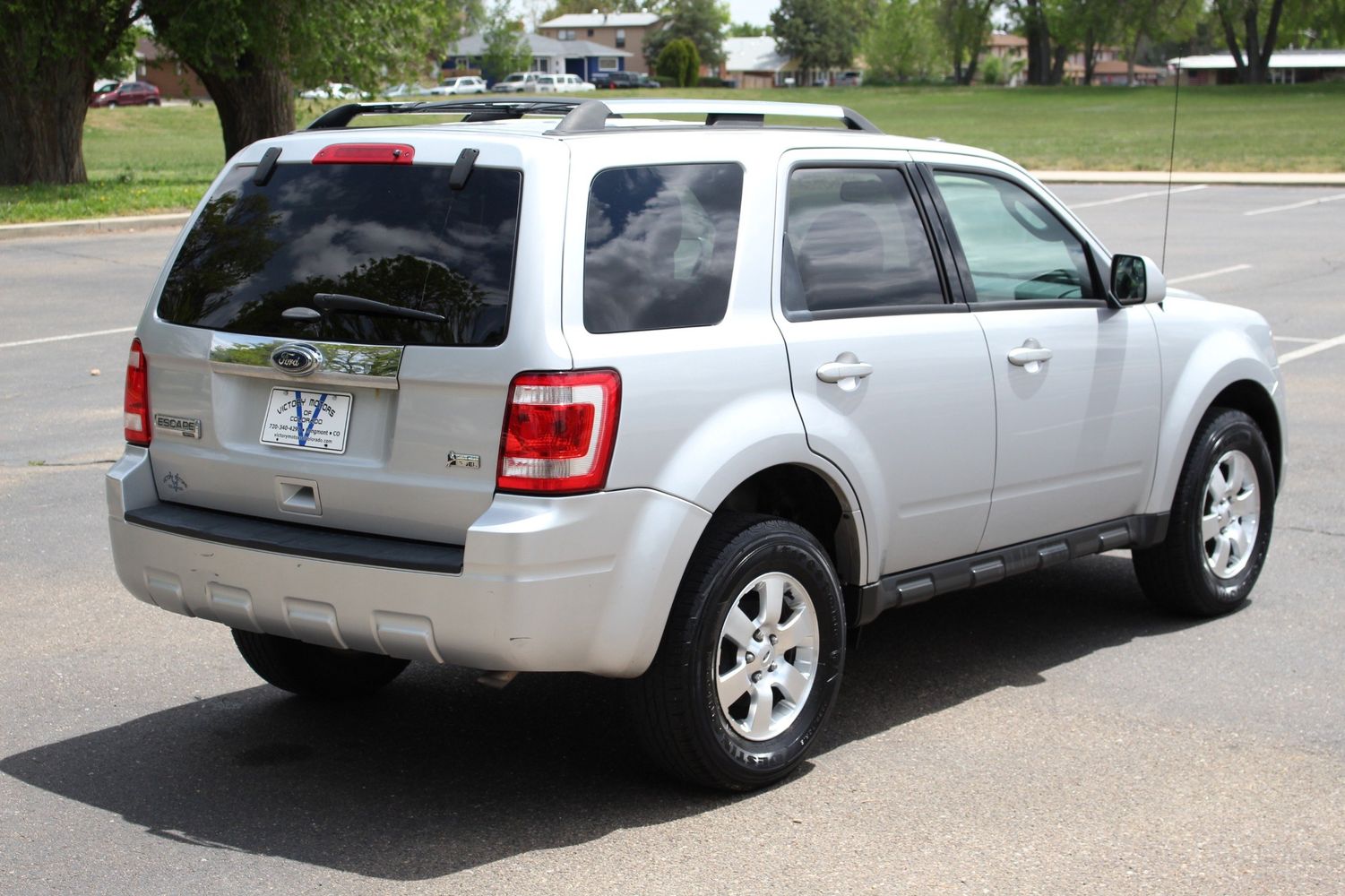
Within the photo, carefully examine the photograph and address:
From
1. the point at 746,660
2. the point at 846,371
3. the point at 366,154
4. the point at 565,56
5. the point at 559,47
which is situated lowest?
the point at 746,660

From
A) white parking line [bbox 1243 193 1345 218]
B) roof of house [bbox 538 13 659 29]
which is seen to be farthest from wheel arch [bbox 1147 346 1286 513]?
roof of house [bbox 538 13 659 29]

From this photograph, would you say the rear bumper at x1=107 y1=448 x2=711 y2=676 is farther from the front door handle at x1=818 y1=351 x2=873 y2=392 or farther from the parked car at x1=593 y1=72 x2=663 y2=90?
the parked car at x1=593 y1=72 x2=663 y2=90

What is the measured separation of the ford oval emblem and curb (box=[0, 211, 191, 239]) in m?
17.8

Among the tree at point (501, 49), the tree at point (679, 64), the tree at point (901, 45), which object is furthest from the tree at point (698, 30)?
the tree at point (501, 49)

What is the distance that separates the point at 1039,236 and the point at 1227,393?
124 cm

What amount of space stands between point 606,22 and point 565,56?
2214cm

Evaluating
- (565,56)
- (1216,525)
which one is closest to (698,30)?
(565,56)

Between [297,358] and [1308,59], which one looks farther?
[1308,59]

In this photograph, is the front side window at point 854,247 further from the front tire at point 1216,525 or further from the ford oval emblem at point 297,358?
the front tire at point 1216,525

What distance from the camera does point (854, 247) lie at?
5.05 m

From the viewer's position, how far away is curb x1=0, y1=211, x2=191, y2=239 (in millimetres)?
20812

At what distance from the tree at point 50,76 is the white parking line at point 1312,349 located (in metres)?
18.8

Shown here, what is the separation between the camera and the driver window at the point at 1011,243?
5496 mm

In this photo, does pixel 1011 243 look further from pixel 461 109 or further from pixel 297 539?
pixel 297 539
